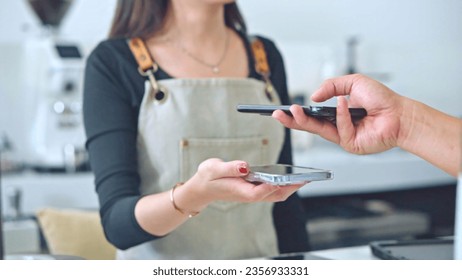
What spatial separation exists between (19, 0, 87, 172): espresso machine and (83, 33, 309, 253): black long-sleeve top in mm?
684

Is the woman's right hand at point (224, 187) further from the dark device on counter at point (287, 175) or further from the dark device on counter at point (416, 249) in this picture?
the dark device on counter at point (416, 249)

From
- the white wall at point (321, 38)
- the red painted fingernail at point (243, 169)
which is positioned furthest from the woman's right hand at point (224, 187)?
the white wall at point (321, 38)

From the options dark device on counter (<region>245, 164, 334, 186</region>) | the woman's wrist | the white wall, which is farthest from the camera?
the white wall

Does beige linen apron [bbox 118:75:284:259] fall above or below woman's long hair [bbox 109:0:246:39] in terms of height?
below

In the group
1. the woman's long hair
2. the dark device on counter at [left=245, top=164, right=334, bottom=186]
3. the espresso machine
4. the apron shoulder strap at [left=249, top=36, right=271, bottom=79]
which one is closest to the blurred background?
the espresso machine

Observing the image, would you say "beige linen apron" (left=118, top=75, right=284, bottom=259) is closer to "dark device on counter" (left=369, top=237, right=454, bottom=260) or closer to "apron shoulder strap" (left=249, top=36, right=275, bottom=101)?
"apron shoulder strap" (left=249, top=36, right=275, bottom=101)

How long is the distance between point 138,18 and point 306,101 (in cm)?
65

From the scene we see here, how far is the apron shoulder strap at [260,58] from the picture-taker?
0.92 metres

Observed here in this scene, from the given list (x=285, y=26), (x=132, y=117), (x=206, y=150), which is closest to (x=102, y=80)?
(x=132, y=117)

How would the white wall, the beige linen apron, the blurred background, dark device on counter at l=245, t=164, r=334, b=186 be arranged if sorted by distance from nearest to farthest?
dark device on counter at l=245, t=164, r=334, b=186
the beige linen apron
the blurred background
the white wall

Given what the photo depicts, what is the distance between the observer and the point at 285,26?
1983mm

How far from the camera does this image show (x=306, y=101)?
1478 mm

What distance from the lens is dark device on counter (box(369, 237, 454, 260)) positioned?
2.49ft

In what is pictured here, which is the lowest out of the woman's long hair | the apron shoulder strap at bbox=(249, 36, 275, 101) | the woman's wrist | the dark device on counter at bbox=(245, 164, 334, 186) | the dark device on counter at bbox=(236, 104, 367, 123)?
the woman's wrist
